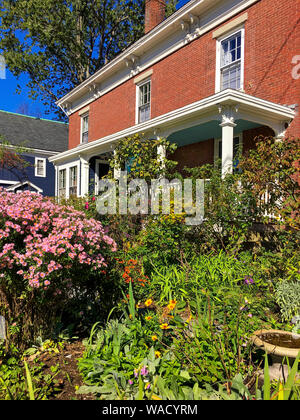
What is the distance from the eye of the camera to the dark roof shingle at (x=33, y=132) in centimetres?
2342

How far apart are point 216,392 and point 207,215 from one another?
4.54m

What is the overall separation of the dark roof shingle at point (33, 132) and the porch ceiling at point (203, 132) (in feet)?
49.7

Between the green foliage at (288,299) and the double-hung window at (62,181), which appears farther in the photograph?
the double-hung window at (62,181)

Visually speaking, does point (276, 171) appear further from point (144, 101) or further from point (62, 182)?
point (62, 182)

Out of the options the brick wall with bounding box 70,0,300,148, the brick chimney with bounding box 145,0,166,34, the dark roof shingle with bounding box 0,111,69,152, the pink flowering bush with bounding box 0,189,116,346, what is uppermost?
the brick chimney with bounding box 145,0,166,34

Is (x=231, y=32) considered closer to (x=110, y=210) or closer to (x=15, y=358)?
(x=110, y=210)

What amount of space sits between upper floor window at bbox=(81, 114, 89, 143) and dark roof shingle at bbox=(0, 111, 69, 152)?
5.75 metres

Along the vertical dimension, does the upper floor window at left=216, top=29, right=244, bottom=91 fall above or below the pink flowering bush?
above

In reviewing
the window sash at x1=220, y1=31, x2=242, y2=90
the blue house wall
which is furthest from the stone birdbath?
the blue house wall

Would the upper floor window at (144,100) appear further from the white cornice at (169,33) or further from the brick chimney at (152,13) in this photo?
the brick chimney at (152,13)

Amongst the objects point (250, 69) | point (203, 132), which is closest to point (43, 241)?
point (203, 132)

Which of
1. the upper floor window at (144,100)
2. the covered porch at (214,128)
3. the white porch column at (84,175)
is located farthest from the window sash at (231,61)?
the white porch column at (84,175)

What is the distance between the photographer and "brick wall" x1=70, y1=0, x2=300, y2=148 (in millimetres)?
8281

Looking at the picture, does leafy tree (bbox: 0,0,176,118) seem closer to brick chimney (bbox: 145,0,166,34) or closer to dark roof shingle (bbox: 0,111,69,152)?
dark roof shingle (bbox: 0,111,69,152)
